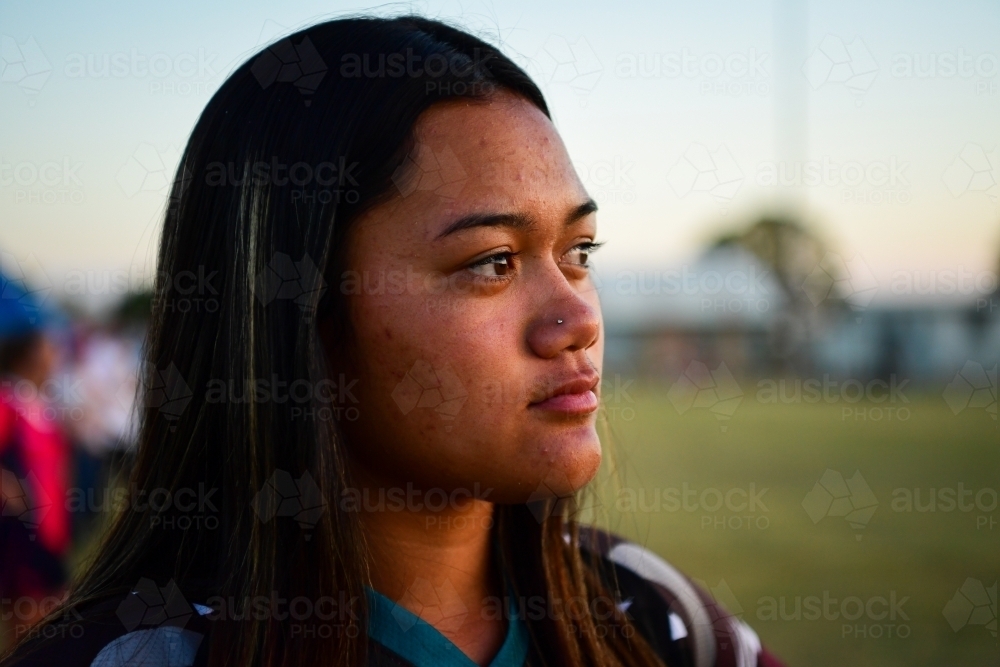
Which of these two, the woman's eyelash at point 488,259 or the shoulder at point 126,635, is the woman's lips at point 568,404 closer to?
the woman's eyelash at point 488,259

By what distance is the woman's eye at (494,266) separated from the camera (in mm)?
1691

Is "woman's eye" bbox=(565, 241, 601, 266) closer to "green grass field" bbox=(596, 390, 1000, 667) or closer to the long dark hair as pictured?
the long dark hair

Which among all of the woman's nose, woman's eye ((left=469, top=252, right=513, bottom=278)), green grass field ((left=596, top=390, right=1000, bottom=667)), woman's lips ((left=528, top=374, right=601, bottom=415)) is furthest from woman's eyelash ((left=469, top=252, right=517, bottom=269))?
green grass field ((left=596, top=390, right=1000, bottom=667))

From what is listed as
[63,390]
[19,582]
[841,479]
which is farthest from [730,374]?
[19,582]

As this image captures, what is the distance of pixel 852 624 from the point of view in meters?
5.35

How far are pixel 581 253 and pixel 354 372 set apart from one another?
1.78 feet

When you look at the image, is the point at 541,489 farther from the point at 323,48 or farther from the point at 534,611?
the point at 323,48

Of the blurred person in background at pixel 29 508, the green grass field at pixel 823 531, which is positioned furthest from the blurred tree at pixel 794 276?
the blurred person in background at pixel 29 508

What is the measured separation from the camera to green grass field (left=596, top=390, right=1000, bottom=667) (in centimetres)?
486

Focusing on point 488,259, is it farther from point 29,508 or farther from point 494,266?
point 29,508

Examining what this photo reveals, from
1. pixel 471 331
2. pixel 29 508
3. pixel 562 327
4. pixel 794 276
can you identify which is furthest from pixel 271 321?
pixel 794 276

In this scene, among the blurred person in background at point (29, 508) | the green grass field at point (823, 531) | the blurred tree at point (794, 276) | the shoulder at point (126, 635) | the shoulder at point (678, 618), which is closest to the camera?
the shoulder at point (126, 635)

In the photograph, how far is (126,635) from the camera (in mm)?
1533

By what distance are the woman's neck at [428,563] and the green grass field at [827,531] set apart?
58cm
